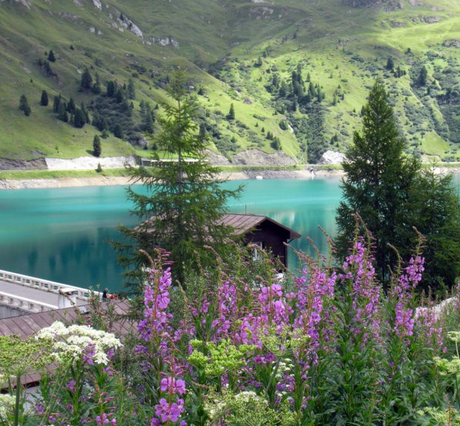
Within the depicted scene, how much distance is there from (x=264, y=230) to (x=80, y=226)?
56501 millimetres

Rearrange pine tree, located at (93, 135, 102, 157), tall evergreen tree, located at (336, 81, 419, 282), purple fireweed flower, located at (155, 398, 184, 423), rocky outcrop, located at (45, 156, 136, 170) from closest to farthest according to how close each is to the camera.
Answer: purple fireweed flower, located at (155, 398, 184, 423) < tall evergreen tree, located at (336, 81, 419, 282) < rocky outcrop, located at (45, 156, 136, 170) < pine tree, located at (93, 135, 102, 157)

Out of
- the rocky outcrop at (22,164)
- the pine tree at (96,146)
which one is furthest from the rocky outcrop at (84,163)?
the pine tree at (96,146)

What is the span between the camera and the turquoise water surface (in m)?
58.1

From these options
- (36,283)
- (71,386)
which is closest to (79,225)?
(36,283)

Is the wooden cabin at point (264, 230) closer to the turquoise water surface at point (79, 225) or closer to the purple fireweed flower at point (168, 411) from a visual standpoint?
the turquoise water surface at point (79, 225)

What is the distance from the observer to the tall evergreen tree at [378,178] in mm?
37625

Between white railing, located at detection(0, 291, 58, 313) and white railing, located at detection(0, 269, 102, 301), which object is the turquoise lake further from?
white railing, located at detection(0, 269, 102, 301)

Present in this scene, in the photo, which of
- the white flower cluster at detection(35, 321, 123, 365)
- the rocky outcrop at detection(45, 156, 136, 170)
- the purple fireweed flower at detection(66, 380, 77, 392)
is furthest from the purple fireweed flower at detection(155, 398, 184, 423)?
the rocky outcrop at detection(45, 156, 136, 170)

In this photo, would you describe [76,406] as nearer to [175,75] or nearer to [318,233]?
[175,75]

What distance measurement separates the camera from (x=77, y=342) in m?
5.23

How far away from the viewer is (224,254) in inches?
974

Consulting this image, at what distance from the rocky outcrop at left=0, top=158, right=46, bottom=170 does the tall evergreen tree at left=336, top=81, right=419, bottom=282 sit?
142895 millimetres

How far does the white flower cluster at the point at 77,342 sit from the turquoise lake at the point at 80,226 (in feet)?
69.0

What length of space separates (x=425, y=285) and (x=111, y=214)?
78746 millimetres
